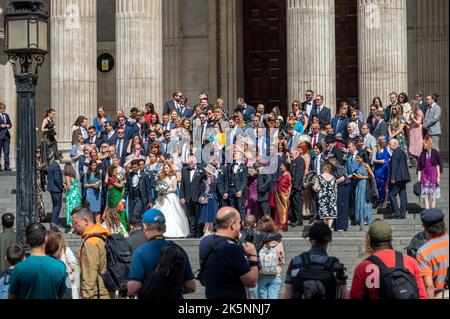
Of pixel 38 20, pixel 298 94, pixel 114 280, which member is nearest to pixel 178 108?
pixel 298 94

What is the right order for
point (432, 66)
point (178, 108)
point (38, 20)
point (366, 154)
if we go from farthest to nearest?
1. point (432, 66)
2. point (178, 108)
3. point (366, 154)
4. point (38, 20)

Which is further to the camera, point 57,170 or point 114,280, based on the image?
point 57,170

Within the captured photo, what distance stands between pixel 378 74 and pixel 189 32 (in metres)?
9.64

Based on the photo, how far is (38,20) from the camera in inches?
624

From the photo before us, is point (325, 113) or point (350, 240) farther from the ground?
point (325, 113)

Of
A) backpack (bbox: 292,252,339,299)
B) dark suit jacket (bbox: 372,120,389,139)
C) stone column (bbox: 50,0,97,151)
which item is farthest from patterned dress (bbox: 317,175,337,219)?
backpack (bbox: 292,252,339,299)

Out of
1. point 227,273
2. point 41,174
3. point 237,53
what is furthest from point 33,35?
point 237,53

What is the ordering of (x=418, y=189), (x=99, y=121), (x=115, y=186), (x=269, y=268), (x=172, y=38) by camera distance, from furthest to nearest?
(x=172, y=38)
(x=99, y=121)
(x=115, y=186)
(x=418, y=189)
(x=269, y=268)

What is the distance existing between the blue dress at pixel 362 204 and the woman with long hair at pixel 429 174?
1.07 metres

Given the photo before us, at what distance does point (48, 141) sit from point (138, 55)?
139 inches

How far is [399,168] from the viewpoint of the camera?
23.0 m

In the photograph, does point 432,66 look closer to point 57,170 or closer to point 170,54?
point 170,54

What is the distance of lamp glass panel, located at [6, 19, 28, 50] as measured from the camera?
15734 mm

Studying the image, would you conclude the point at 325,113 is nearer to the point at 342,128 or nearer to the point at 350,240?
the point at 342,128
